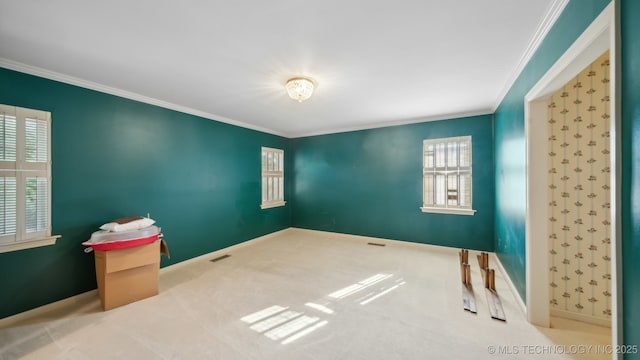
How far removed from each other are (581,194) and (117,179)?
530 centimetres

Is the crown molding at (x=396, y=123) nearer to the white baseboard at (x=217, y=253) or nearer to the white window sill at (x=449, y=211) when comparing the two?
the white window sill at (x=449, y=211)

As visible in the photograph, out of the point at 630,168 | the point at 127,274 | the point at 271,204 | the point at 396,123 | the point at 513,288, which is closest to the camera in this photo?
the point at 630,168

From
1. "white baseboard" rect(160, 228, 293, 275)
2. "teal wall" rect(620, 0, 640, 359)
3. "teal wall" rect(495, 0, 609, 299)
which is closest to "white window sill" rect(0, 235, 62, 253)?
"white baseboard" rect(160, 228, 293, 275)

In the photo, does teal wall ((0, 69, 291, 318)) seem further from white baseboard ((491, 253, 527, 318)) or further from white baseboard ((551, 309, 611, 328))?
white baseboard ((551, 309, 611, 328))

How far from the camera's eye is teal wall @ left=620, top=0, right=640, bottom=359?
0.95 metres

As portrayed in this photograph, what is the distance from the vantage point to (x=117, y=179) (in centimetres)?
305

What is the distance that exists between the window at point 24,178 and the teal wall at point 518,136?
4637 millimetres

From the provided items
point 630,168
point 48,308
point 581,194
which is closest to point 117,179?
point 48,308

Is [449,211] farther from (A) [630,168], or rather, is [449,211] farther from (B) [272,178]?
(B) [272,178]

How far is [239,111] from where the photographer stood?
4.06 meters

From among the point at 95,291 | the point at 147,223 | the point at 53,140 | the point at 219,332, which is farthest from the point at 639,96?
the point at 95,291

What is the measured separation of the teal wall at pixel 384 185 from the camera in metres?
4.23

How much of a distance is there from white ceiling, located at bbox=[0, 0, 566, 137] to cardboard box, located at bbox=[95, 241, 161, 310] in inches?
79.5

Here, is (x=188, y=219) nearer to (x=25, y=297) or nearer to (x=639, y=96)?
(x=25, y=297)
